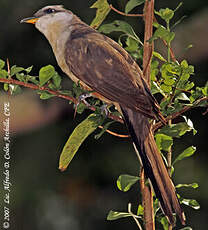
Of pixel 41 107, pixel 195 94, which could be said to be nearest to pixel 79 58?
pixel 195 94

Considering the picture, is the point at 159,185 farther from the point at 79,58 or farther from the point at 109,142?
the point at 109,142

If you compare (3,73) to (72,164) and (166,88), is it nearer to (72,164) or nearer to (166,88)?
(166,88)

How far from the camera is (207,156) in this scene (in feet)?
5.46

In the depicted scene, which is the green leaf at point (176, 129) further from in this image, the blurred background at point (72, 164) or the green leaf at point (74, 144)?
the blurred background at point (72, 164)

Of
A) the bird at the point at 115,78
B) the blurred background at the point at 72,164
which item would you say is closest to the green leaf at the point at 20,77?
the bird at the point at 115,78

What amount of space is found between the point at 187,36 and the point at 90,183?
545mm

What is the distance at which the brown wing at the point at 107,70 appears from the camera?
697mm

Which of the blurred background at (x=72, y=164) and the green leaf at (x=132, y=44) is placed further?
the blurred background at (x=72, y=164)

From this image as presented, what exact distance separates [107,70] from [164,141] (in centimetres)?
18

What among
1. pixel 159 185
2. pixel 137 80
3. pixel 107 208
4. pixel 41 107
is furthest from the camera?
pixel 107 208

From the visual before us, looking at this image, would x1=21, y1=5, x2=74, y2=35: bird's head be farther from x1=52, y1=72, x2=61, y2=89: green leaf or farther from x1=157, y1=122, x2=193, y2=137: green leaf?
x1=157, y1=122, x2=193, y2=137: green leaf

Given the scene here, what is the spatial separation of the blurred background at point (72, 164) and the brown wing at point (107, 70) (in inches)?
27.8

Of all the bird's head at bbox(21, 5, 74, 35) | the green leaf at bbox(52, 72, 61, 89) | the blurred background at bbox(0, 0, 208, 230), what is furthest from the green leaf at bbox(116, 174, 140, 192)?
the blurred background at bbox(0, 0, 208, 230)

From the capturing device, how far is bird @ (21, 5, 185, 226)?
2.06 feet
